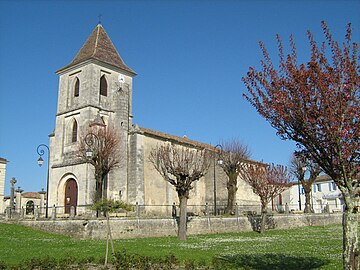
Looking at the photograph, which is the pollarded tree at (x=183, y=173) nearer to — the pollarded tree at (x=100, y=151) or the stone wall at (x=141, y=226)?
the stone wall at (x=141, y=226)

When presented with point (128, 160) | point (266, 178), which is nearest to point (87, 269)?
point (266, 178)

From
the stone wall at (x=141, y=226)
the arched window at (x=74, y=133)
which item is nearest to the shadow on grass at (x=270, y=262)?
the stone wall at (x=141, y=226)

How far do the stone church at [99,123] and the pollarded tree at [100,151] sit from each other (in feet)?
6.59

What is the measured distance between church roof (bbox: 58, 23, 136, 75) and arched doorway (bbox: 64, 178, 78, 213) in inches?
444

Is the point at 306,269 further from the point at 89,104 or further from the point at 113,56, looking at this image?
the point at 113,56

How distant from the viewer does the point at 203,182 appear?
143 feet

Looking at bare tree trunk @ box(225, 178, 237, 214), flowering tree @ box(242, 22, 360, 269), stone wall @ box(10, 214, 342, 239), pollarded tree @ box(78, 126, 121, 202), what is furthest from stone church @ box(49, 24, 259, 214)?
flowering tree @ box(242, 22, 360, 269)

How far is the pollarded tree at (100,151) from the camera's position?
94.0 ft

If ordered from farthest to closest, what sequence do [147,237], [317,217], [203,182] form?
[203,182], [317,217], [147,237]

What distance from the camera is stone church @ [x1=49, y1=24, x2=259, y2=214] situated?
1341 inches

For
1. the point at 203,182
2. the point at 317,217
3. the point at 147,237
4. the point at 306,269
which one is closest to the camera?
the point at 306,269

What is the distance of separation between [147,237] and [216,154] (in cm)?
1392

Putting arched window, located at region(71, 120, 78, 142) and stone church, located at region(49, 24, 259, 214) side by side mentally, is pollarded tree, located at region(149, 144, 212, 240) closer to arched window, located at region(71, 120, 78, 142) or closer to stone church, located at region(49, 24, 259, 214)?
stone church, located at region(49, 24, 259, 214)

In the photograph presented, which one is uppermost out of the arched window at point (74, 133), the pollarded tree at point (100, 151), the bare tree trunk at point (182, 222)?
the arched window at point (74, 133)
